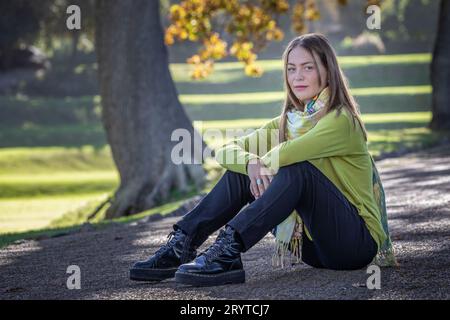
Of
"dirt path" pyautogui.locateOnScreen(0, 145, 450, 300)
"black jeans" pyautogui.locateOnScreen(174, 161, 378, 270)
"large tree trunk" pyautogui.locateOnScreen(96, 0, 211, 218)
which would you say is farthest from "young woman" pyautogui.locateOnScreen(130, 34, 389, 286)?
"large tree trunk" pyautogui.locateOnScreen(96, 0, 211, 218)

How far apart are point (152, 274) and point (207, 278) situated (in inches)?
17.7

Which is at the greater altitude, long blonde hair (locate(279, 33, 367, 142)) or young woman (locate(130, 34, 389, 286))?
long blonde hair (locate(279, 33, 367, 142))

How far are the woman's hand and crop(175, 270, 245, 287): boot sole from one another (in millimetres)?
476

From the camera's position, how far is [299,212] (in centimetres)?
517

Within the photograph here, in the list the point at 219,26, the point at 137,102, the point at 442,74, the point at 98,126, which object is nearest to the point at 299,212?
the point at 137,102

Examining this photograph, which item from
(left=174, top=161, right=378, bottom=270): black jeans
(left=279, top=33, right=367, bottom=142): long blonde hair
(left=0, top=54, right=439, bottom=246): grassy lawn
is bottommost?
(left=0, top=54, right=439, bottom=246): grassy lawn

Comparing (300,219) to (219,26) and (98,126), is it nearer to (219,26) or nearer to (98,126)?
(219,26)

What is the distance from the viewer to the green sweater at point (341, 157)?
16.7 ft

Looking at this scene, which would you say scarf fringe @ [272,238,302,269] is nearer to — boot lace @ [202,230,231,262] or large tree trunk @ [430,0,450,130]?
boot lace @ [202,230,231,262]

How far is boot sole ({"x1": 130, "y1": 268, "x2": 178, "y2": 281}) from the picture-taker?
545 cm

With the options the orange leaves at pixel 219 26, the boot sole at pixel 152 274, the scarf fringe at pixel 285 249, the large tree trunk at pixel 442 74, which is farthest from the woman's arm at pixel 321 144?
the large tree trunk at pixel 442 74

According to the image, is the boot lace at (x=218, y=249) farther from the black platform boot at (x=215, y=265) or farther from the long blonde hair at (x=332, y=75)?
the long blonde hair at (x=332, y=75)

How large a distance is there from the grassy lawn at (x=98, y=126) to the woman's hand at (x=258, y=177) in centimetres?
422

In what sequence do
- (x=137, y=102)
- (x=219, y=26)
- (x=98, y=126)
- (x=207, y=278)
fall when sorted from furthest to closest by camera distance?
(x=98, y=126), (x=219, y=26), (x=137, y=102), (x=207, y=278)
